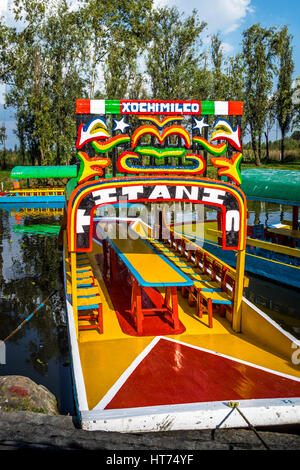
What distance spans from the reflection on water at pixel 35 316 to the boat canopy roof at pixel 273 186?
7.83m

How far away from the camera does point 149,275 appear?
24.4ft

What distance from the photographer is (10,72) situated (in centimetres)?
3847

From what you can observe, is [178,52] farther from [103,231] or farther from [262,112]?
[103,231]

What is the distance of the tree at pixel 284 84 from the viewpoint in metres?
45.8

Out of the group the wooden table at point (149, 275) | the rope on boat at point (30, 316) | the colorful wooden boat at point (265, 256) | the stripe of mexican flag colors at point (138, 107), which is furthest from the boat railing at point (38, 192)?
the stripe of mexican flag colors at point (138, 107)

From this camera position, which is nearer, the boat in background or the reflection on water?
the boat in background

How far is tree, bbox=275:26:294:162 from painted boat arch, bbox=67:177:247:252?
45513mm

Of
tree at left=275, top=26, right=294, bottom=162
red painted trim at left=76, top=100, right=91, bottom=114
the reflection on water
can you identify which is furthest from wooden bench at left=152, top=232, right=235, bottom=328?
tree at left=275, top=26, right=294, bottom=162

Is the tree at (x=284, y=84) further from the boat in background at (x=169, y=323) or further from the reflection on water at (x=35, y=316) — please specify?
the boat in background at (x=169, y=323)

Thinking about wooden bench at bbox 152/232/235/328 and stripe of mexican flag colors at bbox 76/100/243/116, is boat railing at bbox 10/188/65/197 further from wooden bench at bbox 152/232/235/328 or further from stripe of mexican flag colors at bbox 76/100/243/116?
stripe of mexican flag colors at bbox 76/100/243/116

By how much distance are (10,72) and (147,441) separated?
40.8 meters

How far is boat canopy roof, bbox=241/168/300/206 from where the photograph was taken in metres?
12.8

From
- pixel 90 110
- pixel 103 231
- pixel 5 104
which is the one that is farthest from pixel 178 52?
pixel 90 110

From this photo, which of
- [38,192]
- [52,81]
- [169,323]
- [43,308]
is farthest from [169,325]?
[52,81]
